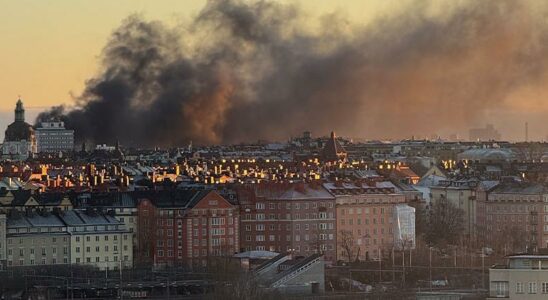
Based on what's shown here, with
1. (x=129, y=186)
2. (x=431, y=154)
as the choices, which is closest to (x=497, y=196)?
(x=129, y=186)

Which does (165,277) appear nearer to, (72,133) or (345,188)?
(345,188)

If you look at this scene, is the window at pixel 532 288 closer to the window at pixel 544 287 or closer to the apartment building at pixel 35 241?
the window at pixel 544 287

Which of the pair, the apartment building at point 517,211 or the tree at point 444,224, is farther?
the apartment building at point 517,211

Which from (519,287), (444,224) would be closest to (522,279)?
(519,287)

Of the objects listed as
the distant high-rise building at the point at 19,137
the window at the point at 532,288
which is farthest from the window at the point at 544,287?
the distant high-rise building at the point at 19,137

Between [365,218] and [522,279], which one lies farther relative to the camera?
[365,218]

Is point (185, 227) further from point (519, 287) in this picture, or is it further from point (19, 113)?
point (19, 113)
